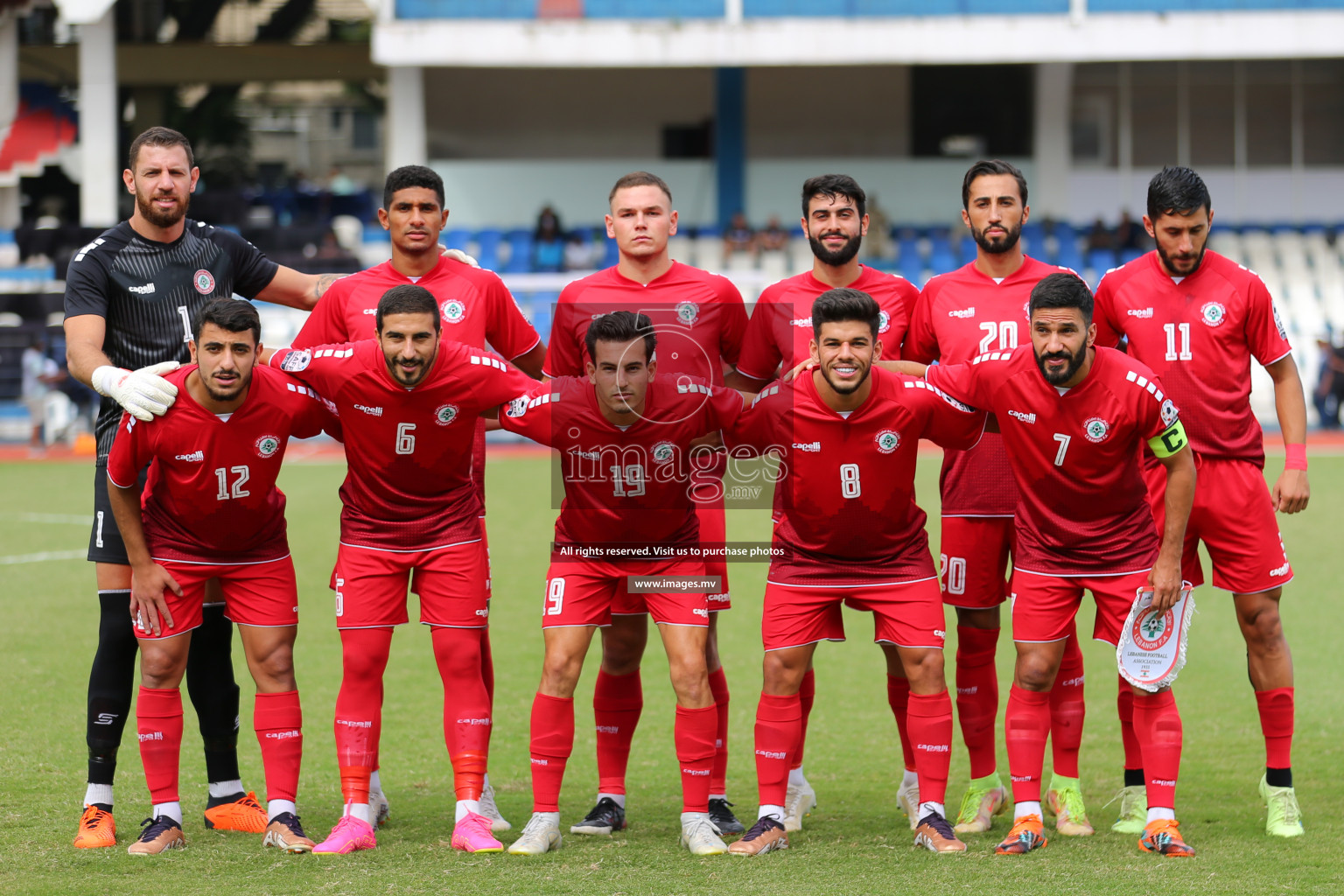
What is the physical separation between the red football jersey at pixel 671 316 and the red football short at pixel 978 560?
3.70 feet

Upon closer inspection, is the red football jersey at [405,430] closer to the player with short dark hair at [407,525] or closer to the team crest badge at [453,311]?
the player with short dark hair at [407,525]

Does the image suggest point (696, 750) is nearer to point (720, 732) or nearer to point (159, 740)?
point (720, 732)

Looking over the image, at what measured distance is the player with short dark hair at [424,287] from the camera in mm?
5199

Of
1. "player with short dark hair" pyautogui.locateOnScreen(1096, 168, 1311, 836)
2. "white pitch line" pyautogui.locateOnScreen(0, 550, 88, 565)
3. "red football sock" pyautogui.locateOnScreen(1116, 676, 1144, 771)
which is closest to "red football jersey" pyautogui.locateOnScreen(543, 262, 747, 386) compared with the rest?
"player with short dark hair" pyautogui.locateOnScreen(1096, 168, 1311, 836)

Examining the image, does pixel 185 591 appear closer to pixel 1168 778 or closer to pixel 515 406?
pixel 515 406

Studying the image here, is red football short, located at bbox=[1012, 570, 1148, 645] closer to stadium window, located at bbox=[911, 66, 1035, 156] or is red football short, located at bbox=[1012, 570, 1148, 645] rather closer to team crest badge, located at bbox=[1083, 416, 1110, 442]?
team crest badge, located at bbox=[1083, 416, 1110, 442]

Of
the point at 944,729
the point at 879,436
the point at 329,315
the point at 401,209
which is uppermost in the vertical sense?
the point at 401,209

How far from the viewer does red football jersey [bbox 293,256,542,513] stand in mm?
5277

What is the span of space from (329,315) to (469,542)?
3.60ft

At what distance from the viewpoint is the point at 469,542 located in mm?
5000

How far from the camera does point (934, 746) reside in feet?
15.7

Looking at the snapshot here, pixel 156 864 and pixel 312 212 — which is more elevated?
pixel 312 212

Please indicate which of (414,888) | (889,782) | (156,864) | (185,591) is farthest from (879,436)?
(156,864)

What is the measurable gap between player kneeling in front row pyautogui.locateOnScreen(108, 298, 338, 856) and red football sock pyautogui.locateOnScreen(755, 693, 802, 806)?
1.59 meters
